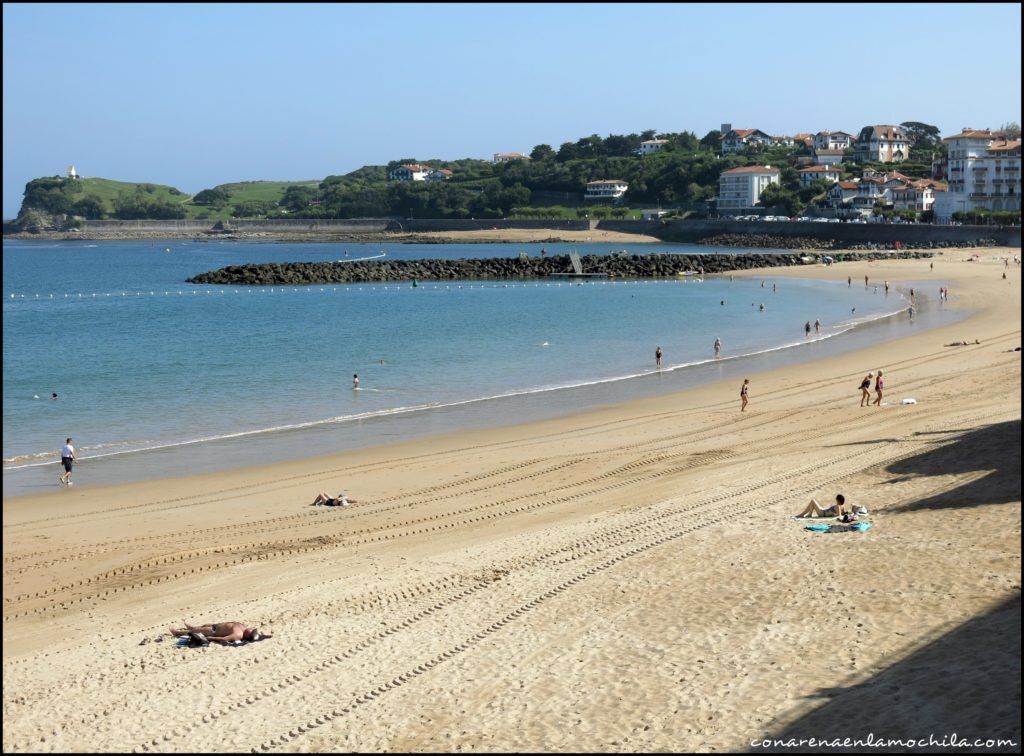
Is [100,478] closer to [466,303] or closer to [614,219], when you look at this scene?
[466,303]

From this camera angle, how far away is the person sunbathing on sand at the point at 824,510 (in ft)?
45.5

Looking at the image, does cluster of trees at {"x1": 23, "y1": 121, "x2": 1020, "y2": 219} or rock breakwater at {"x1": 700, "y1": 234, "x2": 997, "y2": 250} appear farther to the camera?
cluster of trees at {"x1": 23, "y1": 121, "x2": 1020, "y2": 219}

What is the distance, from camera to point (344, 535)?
1553 cm

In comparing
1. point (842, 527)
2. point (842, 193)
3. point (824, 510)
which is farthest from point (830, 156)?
point (842, 527)

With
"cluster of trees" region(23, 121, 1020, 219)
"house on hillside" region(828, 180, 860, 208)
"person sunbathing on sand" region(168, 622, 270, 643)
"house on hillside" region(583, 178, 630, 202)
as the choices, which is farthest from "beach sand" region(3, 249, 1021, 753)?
"house on hillside" region(583, 178, 630, 202)

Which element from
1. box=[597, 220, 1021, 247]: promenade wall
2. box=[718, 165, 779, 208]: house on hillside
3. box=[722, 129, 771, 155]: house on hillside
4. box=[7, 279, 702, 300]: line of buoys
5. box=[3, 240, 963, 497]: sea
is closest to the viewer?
box=[3, 240, 963, 497]: sea

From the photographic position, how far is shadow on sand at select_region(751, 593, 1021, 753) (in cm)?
742

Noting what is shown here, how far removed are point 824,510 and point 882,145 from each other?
490 ft

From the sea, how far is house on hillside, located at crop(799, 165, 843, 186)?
64.4 metres

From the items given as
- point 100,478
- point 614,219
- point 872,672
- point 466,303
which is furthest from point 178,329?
point 614,219

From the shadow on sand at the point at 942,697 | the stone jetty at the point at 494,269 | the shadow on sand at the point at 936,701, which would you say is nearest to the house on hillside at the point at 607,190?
the stone jetty at the point at 494,269

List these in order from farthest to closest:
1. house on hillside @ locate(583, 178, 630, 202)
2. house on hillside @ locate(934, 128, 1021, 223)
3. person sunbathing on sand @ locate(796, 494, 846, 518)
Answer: house on hillside @ locate(583, 178, 630, 202) → house on hillside @ locate(934, 128, 1021, 223) → person sunbathing on sand @ locate(796, 494, 846, 518)

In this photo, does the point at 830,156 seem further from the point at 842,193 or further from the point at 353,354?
the point at 353,354

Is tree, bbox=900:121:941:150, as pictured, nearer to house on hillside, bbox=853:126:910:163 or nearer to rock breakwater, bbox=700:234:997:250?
house on hillside, bbox=853:126:910:163
